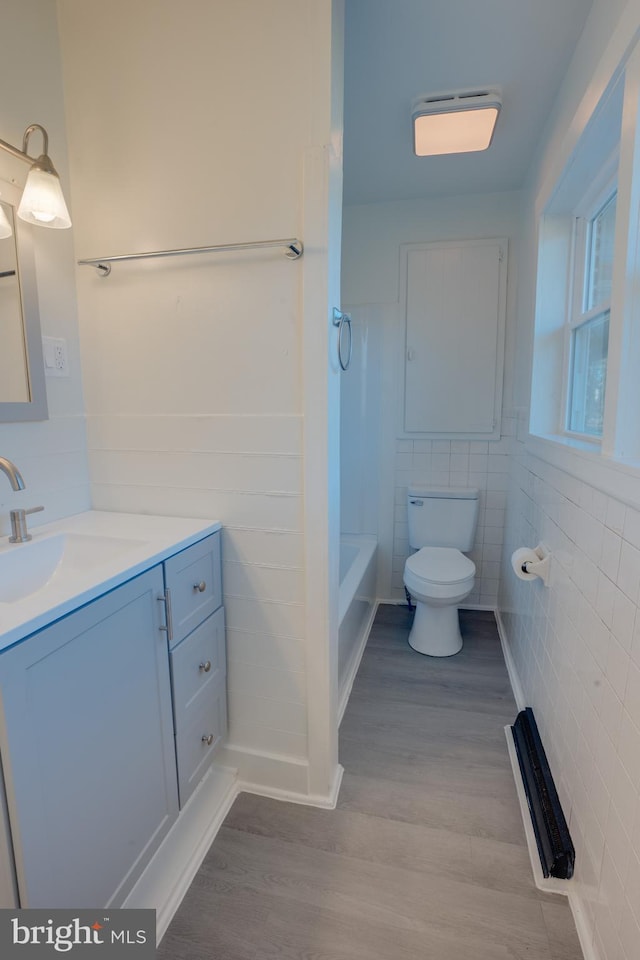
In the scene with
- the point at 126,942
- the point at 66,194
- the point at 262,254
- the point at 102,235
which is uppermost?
the point at 66,194

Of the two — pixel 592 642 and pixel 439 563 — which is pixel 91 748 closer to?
pixel 592 642

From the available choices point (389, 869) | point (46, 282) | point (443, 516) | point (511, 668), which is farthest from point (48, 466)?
point (511, 668)

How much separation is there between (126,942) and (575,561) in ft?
4.72

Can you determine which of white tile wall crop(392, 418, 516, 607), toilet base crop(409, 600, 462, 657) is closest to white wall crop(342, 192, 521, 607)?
white tile wall crop(392, 418, 516, 607)

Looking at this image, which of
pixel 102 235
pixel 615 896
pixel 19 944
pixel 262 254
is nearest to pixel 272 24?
pixel 262 254

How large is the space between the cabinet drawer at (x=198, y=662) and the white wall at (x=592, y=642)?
1.08 m

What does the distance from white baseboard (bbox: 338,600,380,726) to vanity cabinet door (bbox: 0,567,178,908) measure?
0.91m

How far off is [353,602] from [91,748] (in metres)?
1.40

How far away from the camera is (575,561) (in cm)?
139

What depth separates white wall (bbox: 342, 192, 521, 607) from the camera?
2654 mm

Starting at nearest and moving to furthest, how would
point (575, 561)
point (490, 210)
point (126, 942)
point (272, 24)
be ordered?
point (126, 942) < point (272, 24) < point (575, 561) < point (490, 210)

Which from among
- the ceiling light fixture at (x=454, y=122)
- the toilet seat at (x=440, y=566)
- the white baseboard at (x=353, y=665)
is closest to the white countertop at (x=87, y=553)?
the white baseboard at (x=353, y=665)

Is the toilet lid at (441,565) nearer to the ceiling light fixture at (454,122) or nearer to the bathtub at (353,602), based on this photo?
the bathtub at (353,602)

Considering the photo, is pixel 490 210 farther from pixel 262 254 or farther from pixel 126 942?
pixel 126 942
